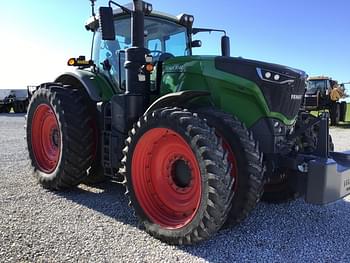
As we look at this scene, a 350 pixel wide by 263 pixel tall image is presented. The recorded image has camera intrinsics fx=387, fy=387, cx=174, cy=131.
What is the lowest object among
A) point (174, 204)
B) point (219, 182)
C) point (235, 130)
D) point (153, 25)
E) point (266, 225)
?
point (266, 225)

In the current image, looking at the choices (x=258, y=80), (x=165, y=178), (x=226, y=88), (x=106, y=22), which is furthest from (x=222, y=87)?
(x=106, y=22)

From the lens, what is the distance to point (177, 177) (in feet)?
12.5

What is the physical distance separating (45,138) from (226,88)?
3.18 metres

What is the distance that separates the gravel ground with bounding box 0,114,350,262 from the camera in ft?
10.6

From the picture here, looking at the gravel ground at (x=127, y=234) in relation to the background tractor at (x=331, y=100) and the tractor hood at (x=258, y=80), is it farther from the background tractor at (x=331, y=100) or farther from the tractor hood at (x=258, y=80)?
the background tractor at (x=331, y=100)

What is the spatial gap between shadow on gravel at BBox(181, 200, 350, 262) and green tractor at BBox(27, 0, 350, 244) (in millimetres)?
185

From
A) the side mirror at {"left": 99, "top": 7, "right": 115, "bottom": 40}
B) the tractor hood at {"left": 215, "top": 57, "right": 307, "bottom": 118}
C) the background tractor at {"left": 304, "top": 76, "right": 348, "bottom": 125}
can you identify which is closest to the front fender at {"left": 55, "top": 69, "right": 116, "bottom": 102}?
the side mirror at {"left": 99, "top": 7, "right": 115, "bottom": 40}

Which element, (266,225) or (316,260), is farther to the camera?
(266,225)

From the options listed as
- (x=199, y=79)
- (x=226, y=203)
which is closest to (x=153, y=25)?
(x=199, y=79)

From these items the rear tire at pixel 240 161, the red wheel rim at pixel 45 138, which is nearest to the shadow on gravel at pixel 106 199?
the red wheel rim at pixel 45 138

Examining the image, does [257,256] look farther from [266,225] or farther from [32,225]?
[32,225]

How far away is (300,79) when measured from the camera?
3.94 meters

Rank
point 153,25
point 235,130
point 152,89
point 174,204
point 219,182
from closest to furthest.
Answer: point 219,182 → point 235,130 → point 174,204 → point 152,89 → point 153,25

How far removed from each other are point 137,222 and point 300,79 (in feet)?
7.32
